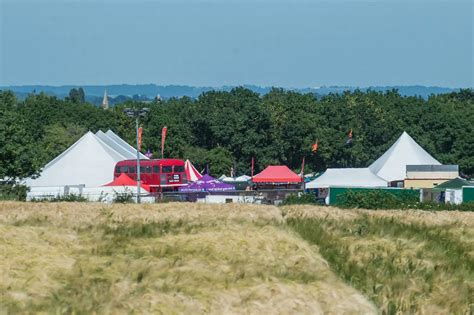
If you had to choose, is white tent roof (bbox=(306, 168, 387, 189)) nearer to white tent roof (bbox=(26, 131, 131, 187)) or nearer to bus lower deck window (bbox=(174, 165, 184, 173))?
bus lower deck window (bbox=(174, 165, 184, 173))

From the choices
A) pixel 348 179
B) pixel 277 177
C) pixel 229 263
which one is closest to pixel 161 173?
pixel 277 177

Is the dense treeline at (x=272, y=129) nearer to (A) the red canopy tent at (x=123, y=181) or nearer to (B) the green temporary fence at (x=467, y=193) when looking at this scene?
(A) the red canopy tent at (x=123, y=181)

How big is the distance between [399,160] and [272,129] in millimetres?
37999

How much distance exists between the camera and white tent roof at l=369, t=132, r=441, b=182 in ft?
279

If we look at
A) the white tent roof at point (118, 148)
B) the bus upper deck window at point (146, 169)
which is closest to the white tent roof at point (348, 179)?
the bus upper deck window at point (146, 169)

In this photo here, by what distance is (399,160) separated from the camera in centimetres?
8700

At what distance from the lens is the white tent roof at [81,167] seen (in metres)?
67.9

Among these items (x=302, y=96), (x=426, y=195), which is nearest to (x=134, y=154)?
(x=426, y=195)

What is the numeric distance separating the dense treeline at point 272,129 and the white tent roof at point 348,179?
48.0m

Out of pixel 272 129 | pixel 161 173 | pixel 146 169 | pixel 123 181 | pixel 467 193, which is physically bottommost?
pixel 467 193

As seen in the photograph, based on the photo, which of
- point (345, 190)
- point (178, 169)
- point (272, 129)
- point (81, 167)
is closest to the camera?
point (345, 190)

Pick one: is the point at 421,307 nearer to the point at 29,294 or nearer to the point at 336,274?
the point at 336,274

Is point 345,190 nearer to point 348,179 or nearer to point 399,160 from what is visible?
point 348,179

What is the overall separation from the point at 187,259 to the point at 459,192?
4179 cm
